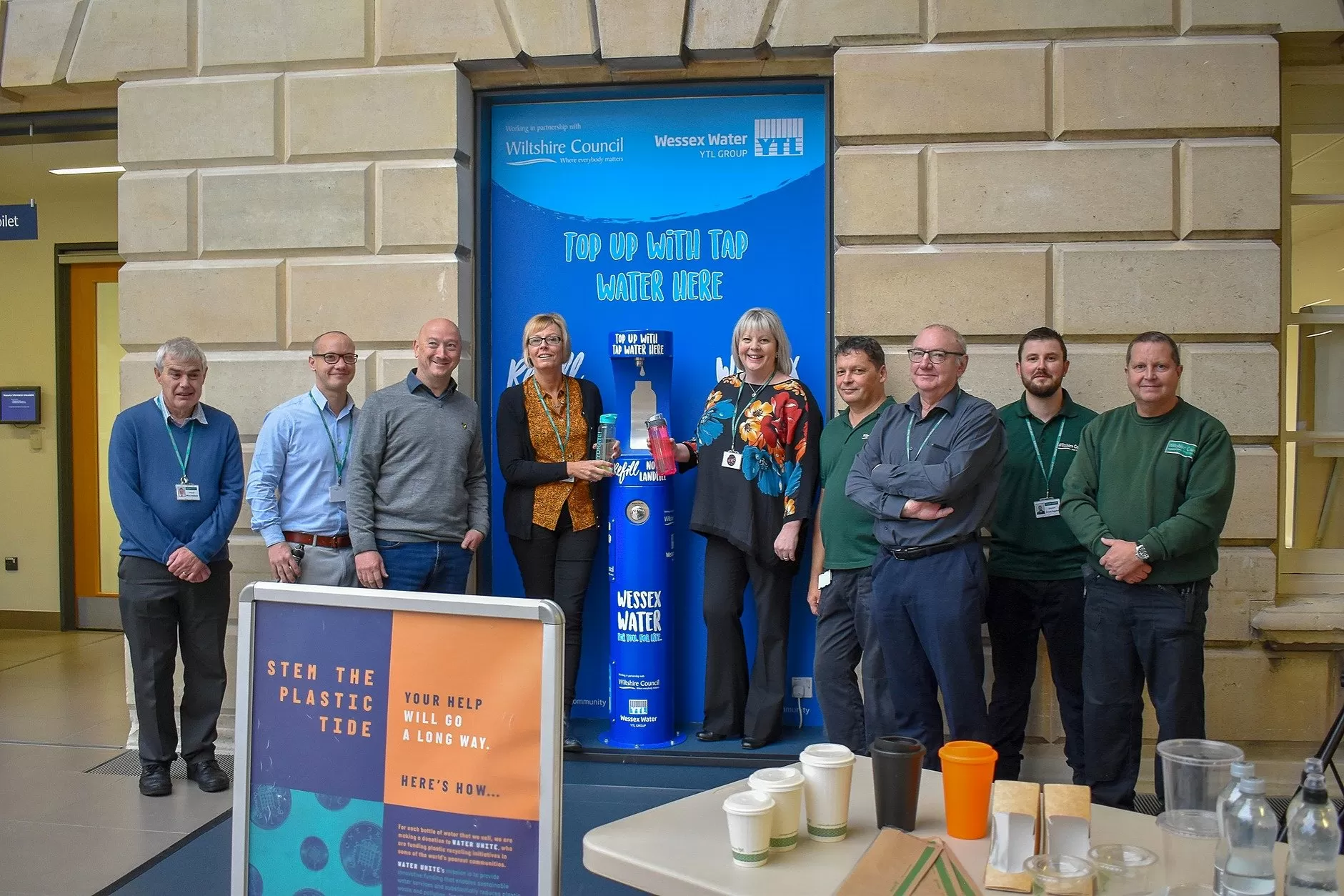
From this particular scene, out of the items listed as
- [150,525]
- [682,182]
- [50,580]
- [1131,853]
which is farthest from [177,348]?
[50,580]

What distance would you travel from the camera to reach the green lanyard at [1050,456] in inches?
178

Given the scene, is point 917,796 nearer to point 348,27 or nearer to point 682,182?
point 682,182

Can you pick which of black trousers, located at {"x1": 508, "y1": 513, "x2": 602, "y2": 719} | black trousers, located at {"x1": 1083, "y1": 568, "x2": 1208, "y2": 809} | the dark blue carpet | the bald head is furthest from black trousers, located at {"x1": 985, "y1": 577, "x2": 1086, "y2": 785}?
the bald head

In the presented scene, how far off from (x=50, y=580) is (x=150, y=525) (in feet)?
15.1

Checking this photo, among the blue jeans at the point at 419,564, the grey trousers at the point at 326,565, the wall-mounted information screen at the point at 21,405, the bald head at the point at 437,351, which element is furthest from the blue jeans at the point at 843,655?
the wall-mounted information screen at the point at 21,405

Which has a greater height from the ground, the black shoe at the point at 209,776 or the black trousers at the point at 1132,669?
the black trousers at the point at 1132,669

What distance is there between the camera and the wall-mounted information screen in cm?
839

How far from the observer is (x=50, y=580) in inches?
332

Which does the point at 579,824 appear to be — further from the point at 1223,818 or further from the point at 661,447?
the point at 1223,818

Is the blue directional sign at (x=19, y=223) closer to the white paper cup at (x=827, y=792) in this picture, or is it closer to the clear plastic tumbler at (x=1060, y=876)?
the white paper cup at (x=827, y=792)

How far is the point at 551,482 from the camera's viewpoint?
5.14m

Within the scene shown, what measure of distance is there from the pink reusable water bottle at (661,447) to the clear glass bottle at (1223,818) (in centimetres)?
345

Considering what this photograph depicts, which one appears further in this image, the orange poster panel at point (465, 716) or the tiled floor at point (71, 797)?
the tiled floor at point (71, 797)

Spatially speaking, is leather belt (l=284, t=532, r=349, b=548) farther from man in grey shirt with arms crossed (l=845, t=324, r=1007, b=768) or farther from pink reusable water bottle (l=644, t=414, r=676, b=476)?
man in grey shirt with arms crossed (l=845, t=324, r=1007, b=768)
